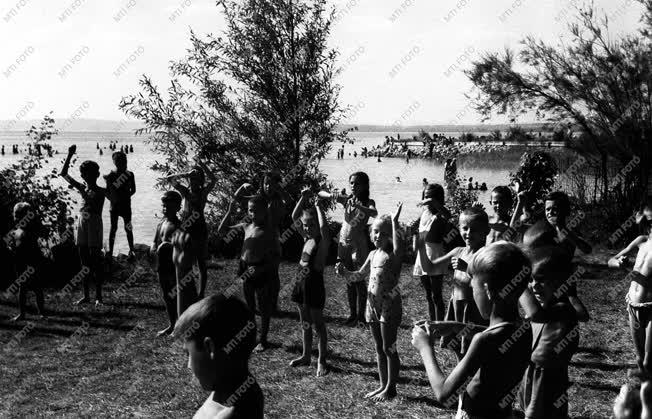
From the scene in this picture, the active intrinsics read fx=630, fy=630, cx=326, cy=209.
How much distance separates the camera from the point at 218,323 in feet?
8.04

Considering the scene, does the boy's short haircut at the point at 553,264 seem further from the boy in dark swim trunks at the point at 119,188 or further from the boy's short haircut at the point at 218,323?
the boy in dark swim trunks at the point at 119,188

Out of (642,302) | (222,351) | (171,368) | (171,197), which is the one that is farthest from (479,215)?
(171,368)

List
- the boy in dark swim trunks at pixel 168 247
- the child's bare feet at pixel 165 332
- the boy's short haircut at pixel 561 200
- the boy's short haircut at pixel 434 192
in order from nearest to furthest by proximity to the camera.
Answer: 1. the boy's short haircut at pixel 561 200
2. the boy's short haircut at pixel 434 192
3. the boy in dark swim trunks at pixel 168 247
4. the child's bare feet at pixel 165 332

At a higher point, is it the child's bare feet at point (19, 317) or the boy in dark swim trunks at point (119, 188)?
the boy in dark swim trunks at point (119, 188)

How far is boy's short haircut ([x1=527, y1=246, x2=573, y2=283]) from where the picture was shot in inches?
176

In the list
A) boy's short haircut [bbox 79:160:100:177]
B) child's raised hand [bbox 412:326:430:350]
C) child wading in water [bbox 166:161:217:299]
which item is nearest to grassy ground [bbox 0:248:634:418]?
child wading in water [bbox 166:161:217:299]

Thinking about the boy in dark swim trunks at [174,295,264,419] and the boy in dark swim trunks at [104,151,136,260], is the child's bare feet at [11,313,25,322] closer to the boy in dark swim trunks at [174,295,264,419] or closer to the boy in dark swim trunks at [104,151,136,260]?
the boy in dark swim trunks at [104,151,136,260]

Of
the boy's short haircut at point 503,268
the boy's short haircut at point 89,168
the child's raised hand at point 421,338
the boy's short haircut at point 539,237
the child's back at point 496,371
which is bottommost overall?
the child's back at point 496,371

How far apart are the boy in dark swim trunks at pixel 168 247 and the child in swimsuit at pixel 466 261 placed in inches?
139

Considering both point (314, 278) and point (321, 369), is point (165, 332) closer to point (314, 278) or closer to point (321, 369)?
point (321, 369)

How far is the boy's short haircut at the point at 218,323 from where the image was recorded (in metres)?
2.45

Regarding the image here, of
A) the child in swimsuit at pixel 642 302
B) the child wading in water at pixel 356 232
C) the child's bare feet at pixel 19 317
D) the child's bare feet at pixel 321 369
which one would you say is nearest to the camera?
the child in swimsuit at pixel 642 302

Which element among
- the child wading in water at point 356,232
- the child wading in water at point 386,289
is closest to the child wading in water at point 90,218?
the child wading in water at point 356,232

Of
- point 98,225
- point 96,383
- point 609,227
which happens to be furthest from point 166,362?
point 609,227
